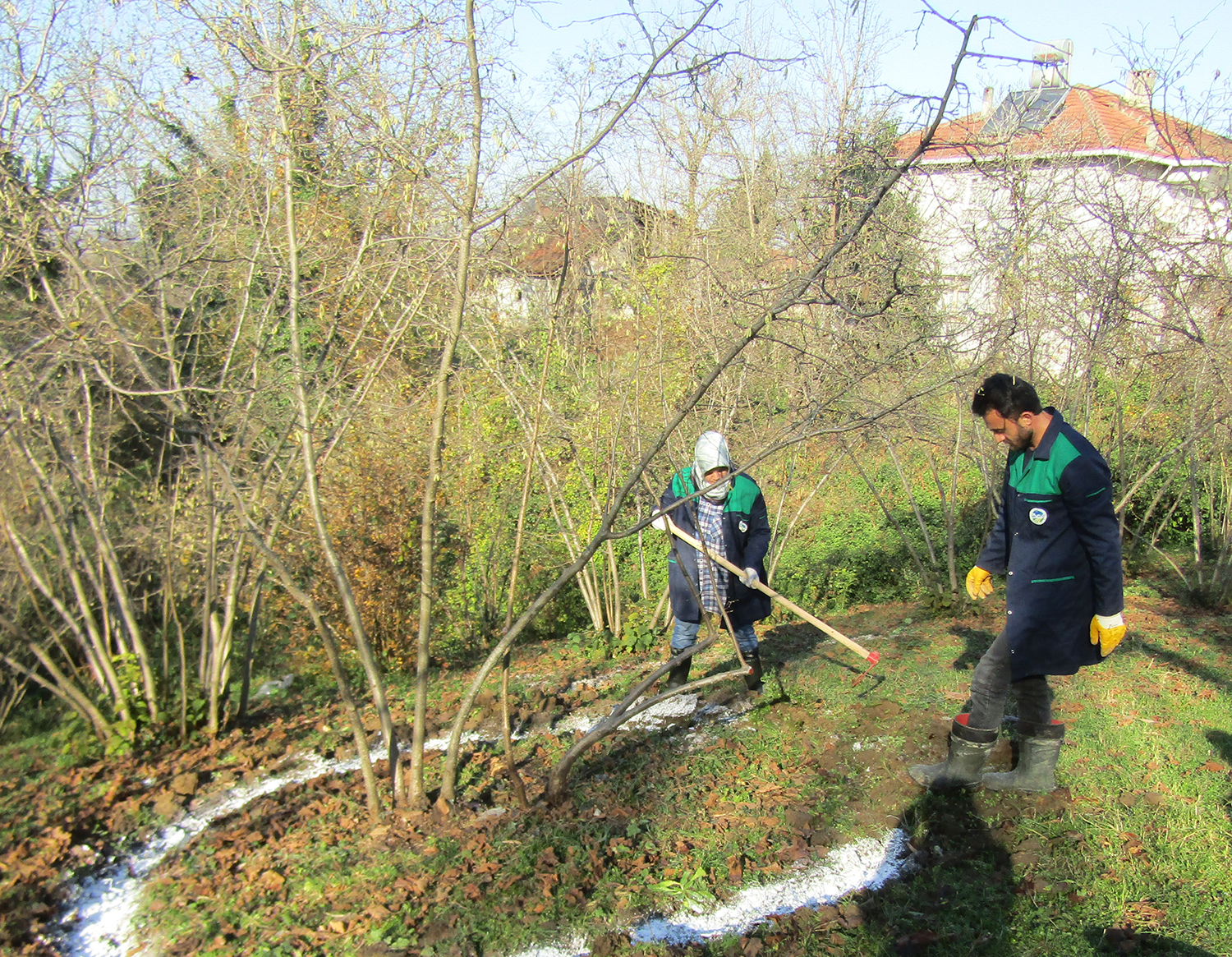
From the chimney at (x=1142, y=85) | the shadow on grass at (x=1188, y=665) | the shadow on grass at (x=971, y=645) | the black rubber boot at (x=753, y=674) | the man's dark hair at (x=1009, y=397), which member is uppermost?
the chimney at (x=1142, y=85)

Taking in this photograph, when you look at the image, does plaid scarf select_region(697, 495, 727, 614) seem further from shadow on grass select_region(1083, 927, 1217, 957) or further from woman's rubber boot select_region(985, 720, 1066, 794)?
shadow on grass select_region(1083, 927, 1217, 957)

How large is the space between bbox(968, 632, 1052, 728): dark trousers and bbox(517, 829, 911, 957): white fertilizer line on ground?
59cm

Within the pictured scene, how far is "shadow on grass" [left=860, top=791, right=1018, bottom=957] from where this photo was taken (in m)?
2.83

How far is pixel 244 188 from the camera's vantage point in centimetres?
465

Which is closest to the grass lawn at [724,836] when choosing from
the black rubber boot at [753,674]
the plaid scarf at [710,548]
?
the black rubber boot at [753,674]

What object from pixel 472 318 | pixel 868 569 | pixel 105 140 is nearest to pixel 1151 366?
pixel 868 569

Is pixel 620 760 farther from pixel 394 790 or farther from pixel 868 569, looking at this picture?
pixel 868 569

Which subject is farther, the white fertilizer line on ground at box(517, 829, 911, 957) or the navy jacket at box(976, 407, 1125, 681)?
the navy jacket at box(976, 407, 1125, 681)

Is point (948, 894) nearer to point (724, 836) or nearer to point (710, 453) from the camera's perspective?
point (724, 836)

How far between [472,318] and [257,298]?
169 cm

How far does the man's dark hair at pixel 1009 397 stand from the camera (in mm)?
3369

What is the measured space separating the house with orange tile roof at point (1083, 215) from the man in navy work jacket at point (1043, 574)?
2.46 meters

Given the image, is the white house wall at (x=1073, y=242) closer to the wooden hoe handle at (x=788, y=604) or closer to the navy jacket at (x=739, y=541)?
the navy jacket at (x=739, y=541)

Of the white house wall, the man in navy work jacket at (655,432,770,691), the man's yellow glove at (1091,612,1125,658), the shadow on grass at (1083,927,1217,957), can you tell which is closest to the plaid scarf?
the man in navy work jacket at (655,432,770,691)
